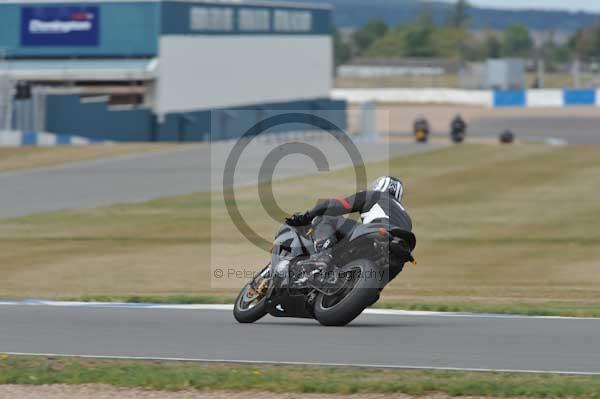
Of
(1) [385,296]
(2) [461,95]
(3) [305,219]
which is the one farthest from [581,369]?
(2) [461,95]

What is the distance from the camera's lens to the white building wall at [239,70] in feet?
174

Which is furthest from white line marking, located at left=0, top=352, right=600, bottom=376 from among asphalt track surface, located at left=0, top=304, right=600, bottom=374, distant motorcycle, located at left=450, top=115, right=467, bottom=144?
distant motorcycle, located at left=450, top=115, right=467, bottom=144

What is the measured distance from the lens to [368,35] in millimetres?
180375

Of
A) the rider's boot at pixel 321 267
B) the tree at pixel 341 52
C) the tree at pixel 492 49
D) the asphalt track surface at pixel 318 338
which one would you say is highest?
the rider's boot at pixel 321 267

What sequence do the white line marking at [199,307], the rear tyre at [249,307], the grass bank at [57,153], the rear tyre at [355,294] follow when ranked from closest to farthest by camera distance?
the rear tyre at [355,294] → the rear tyre at [249,307] → the white line marking at [199,307] → the grass bank at [57,153]

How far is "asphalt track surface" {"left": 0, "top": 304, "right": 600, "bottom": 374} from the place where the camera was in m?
9.27

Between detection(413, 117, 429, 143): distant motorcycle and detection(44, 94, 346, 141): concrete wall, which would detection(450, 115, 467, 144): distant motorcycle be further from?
detection(44, 94, 346, 141): concrete wall

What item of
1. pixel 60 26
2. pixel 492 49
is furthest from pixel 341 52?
pixel 60 26

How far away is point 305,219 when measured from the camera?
10484 millimetres

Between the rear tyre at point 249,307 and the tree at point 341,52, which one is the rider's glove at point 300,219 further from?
the tree at point 341,52

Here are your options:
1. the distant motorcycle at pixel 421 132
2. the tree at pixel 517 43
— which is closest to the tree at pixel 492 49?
the tree at pixel 517 43

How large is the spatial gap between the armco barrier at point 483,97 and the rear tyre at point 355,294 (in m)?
63.0

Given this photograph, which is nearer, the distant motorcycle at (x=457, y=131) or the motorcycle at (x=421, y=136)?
the distant motorcycle at (x=457, y=131)

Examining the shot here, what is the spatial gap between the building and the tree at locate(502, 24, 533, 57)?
9589 centimetres
